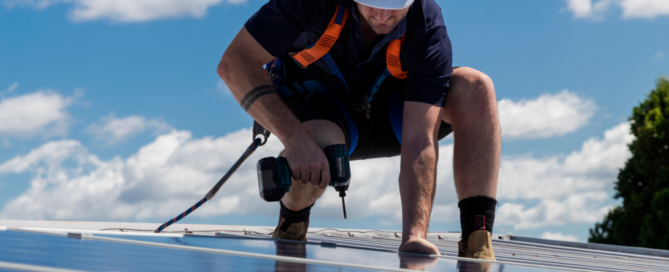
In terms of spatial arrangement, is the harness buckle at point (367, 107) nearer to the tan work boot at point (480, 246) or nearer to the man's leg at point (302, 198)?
the man's leg at point (302, 198)

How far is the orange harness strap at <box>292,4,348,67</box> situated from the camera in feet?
9.43

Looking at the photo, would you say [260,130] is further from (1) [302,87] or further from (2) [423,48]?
(2) [423,48]

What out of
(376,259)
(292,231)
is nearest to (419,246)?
(376,259)

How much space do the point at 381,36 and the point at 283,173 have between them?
3.05 feet

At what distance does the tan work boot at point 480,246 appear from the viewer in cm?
254

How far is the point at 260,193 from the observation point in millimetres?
2686

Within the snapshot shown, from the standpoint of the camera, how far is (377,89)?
320 cm

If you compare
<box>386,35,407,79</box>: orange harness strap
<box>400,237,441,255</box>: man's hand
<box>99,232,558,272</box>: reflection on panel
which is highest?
<box>386,35,407,79</box>: orange harness strap

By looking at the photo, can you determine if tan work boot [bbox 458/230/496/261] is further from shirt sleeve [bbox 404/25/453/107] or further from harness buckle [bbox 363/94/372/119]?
harness buckle [bbox 363/94/372/119]

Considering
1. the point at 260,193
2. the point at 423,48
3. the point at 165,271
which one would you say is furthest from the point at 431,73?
the point at 165,271

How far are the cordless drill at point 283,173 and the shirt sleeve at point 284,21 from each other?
1.99ft

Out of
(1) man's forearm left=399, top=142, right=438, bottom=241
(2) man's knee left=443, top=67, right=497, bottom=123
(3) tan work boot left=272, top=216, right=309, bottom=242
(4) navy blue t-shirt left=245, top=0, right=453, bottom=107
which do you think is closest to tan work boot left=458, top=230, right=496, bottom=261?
(1) man's forearm left=399, top=142, right=438, bottom=241

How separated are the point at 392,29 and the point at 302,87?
710 mm

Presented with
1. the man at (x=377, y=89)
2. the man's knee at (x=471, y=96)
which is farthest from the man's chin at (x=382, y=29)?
the man's knee at (x=471, y=96)
